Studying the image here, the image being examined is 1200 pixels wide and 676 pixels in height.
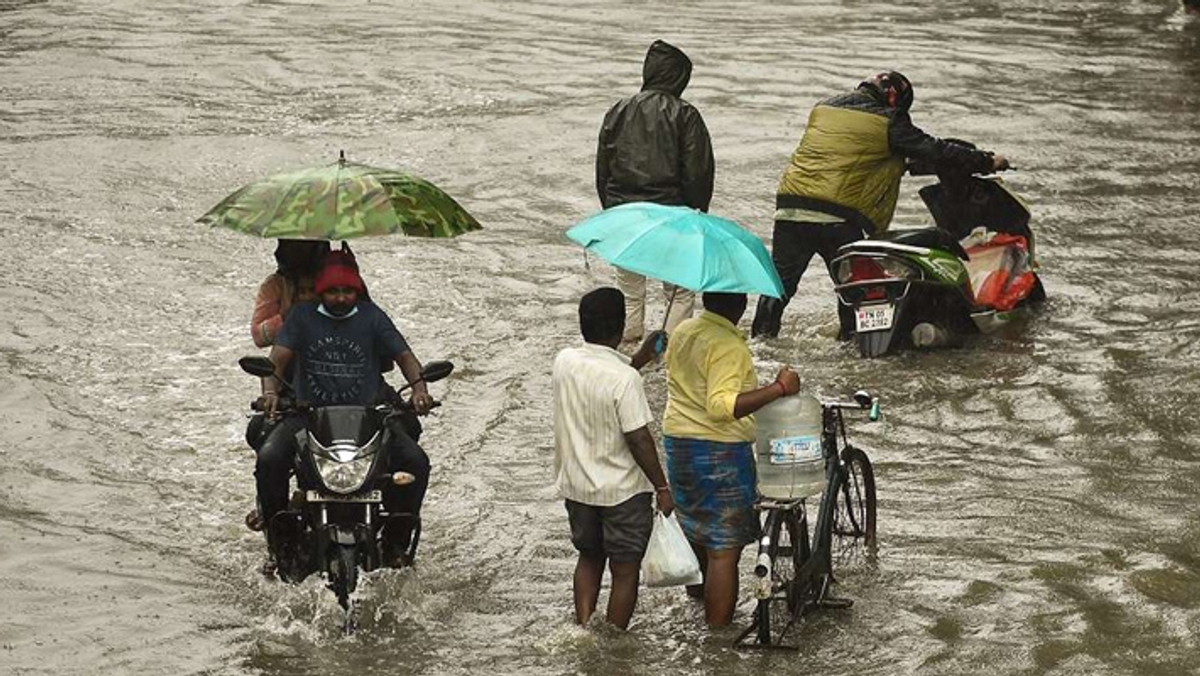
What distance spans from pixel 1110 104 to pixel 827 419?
520 inches

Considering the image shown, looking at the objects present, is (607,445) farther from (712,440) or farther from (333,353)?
(333,353)

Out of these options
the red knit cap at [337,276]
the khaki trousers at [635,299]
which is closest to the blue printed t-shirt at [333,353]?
the red knit cap at [337,276]

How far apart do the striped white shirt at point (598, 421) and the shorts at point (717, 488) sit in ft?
0.66

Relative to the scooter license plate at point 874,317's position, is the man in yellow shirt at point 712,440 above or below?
above

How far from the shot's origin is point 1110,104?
69.8ft

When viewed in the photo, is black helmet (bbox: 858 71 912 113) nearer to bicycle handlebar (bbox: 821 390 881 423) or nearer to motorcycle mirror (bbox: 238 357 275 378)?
bicycle handlebar (bbox: 821 390 881 423)

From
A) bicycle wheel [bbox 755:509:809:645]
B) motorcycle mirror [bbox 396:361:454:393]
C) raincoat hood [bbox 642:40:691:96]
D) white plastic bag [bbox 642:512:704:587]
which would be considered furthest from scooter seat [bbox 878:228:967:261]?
white plastic bag [bbox 642:512:704:587]

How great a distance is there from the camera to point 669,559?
27.7 ft

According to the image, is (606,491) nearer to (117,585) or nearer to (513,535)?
(513,535)

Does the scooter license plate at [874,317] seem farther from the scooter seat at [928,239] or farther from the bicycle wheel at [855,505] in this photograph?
the bicycle wheel at [855,505]

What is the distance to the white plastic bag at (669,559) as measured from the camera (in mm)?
8438

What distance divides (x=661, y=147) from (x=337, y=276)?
425cm

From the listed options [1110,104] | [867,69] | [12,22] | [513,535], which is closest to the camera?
[513,535]

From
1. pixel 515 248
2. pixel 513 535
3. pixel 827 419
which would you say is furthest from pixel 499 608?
pixel 515 248
